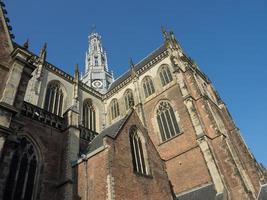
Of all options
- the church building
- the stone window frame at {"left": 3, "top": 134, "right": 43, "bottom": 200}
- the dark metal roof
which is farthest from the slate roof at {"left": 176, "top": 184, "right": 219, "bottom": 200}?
the stone window frame at {"left": 3, "top": 134, "right": 43, "bottom": 200}

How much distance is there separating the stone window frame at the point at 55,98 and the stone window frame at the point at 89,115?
2.75 metres

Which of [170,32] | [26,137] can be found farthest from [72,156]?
[170,32]

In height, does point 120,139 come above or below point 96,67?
below

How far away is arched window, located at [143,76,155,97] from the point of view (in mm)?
25445

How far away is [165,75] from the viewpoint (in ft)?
82.2

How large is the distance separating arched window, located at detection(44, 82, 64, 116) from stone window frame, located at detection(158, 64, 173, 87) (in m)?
10.1

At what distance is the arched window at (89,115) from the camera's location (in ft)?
83.9

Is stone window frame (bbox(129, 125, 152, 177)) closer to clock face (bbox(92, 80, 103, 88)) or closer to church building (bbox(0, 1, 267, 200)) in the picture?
church building (bbox(0, 1, 267, 200))

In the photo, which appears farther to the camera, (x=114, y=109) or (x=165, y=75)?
(x=114, y=109)

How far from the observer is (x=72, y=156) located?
14539 mm

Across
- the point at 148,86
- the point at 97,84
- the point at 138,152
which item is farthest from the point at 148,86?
the point at 97,84

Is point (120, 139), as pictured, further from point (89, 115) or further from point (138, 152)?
point (89, 115)

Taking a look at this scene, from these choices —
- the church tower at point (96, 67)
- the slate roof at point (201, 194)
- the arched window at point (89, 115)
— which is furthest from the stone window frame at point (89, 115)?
the slate roof at point (201, 194)

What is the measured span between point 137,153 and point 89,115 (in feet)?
43.8
